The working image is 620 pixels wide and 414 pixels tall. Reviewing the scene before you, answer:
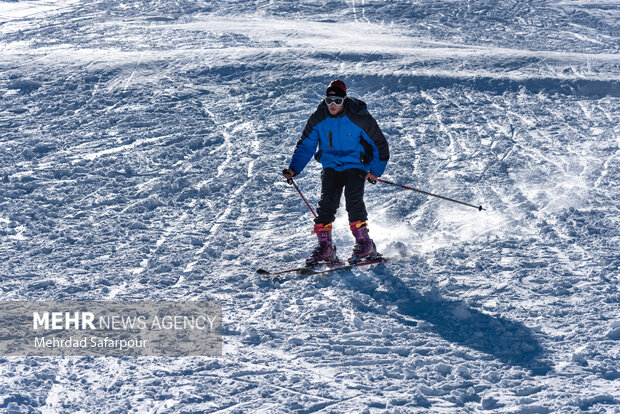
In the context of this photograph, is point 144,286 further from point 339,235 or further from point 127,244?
point 339,235

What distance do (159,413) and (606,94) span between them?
10288 mm

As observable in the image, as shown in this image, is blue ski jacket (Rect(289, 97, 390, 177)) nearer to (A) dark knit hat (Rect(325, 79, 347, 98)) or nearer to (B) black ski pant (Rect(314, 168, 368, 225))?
(B) black ski pant (Rect(314, 168, 368, 225))

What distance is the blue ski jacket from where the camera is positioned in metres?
6.10


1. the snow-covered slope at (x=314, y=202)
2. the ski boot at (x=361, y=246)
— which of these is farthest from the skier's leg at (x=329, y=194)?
the snow-covered slope at (x=314, y=202)

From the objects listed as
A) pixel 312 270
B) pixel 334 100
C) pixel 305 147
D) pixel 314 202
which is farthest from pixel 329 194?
pixel 314 202

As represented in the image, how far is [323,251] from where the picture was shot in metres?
6.43

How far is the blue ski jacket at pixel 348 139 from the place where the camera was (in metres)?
6.10

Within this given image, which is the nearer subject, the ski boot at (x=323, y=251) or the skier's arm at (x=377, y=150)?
the skier's arm at (x=377, y=150)

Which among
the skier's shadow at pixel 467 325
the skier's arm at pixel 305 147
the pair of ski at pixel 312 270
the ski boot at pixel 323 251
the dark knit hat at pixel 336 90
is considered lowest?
the skier's shadow at pixel 467 325

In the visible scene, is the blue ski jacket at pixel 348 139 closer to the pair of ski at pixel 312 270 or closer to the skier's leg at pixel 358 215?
the skier's leg at pixel 358 215

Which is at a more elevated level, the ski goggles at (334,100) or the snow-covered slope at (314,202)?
the ski goggles at (334,100)

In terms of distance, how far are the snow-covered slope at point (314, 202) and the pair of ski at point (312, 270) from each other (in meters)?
0.15

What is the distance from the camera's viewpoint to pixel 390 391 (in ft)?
14.9

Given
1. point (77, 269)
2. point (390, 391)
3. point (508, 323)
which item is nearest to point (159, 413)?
point (390, 391)
